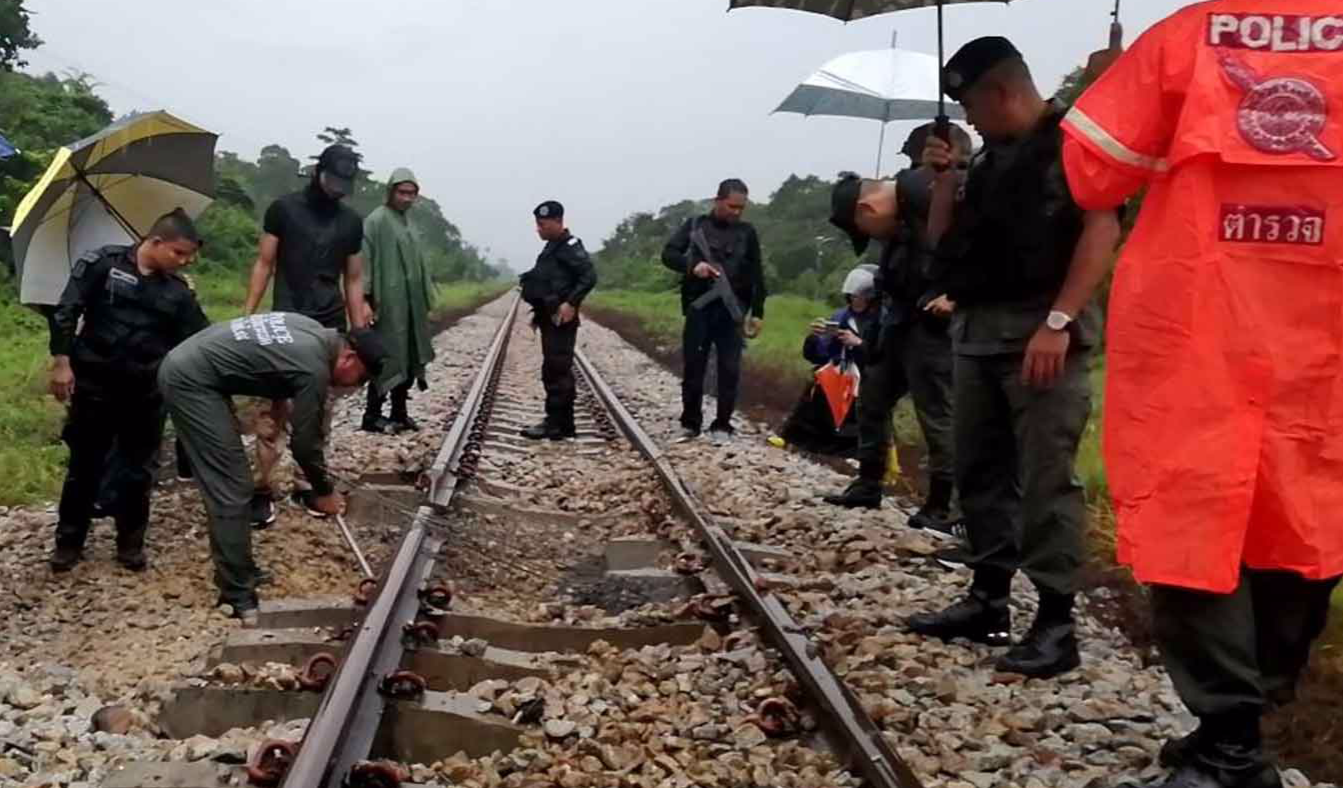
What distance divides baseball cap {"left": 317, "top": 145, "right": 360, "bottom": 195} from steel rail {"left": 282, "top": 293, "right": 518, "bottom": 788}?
5.61 ft

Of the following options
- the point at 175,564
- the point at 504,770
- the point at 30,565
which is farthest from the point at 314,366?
the point at 504,770

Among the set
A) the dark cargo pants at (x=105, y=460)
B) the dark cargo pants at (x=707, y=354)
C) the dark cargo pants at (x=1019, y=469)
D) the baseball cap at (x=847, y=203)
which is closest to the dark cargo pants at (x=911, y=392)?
the baseball cap at (x=847, y=203)

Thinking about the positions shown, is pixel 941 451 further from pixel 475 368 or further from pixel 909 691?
pixel 475 368

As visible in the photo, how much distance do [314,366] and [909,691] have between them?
2401 mm

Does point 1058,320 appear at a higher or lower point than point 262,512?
higher

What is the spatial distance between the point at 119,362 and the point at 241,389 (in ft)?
1.95

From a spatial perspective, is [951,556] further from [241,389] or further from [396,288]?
[396,288]

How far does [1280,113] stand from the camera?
269cm

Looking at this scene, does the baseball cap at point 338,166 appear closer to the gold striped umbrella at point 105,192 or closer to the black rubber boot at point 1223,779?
the gold striped umbrella at point 105,192

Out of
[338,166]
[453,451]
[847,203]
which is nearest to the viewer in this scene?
[847,203]

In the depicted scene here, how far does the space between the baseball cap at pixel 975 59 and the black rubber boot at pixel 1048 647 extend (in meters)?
1.56

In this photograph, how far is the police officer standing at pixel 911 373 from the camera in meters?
6.00

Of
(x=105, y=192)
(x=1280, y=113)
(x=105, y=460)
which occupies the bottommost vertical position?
(x=105, y=460)

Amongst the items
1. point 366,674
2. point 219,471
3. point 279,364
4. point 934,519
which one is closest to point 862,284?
point 934,519
